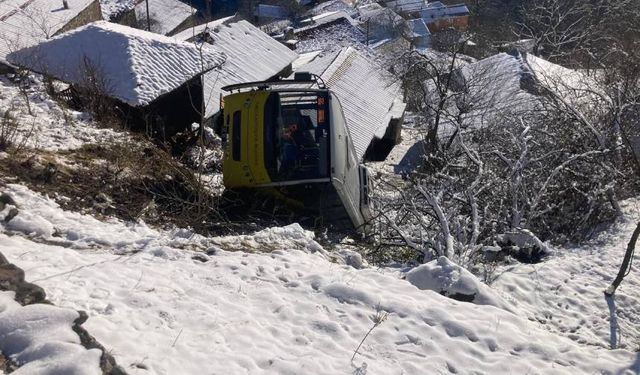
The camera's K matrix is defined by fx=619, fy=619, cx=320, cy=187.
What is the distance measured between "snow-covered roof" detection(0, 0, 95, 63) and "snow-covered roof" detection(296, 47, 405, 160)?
1124 centimetres

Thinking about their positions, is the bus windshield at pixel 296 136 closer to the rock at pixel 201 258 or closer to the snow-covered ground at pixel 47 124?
the rock at pixel 201 258

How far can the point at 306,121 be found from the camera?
9586mm

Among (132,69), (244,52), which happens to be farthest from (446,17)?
(132,69)

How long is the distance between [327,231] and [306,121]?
5.68ft

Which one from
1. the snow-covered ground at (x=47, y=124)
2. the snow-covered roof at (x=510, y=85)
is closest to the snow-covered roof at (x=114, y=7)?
the snow-covered roof at (x=510, y=85)

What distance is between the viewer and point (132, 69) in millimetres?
13562

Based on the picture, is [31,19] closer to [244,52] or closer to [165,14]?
[244,52]

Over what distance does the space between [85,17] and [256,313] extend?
3110 centimetres

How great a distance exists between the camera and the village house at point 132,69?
1305 centimetres

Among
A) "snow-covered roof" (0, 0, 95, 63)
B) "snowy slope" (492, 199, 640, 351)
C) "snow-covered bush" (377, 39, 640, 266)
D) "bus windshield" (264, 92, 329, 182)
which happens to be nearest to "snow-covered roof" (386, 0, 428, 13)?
"snow-covered roof" (0, 0, 95, 63)

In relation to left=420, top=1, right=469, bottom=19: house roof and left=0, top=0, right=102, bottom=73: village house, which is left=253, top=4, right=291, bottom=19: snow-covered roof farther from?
left=0, top=0, right=102, bottom=73: village house

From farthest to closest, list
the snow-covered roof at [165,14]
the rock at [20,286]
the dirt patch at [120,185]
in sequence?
the snow-covered roof at [165,14]
the dirt patch at [120,185]
the rock at [20,286]

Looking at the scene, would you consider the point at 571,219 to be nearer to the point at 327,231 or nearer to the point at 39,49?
the point at 327,231

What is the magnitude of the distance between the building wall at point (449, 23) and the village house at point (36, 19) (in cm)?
2718
